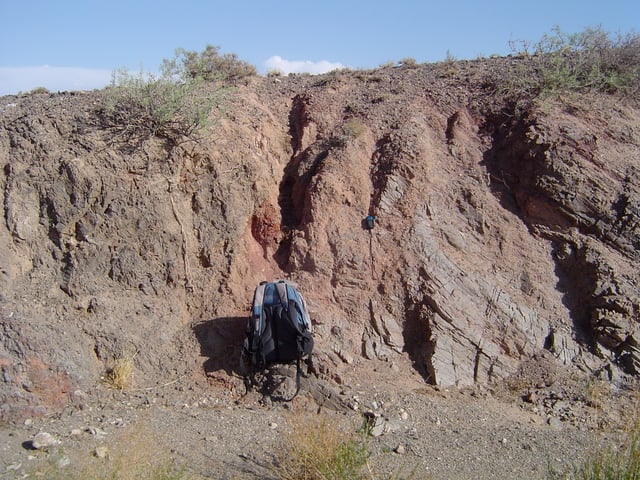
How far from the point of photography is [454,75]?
373 inches

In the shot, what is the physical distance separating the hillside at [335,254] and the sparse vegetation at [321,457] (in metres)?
1.37

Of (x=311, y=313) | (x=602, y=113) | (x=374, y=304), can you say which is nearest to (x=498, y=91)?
(x=602, y=113)

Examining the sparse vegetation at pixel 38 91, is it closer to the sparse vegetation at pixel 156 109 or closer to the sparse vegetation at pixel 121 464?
the sparse vegetation at pixel 156 109

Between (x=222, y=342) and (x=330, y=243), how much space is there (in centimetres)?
178

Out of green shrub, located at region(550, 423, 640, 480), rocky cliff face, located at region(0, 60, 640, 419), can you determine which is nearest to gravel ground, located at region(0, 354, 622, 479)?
rocky cliff face, located at region(0, 60, 640, 419)

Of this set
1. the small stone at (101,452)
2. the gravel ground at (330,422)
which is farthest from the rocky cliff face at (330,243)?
the small stone at (101,452)

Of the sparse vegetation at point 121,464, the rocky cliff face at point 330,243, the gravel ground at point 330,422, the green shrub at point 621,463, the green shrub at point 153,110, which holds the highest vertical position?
the green shrub at point 153,110

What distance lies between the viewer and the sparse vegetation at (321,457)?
4.22m

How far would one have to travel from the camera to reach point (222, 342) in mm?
6879

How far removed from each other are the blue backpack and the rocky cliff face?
36cm

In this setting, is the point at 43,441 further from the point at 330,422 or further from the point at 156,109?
the point at 156,109

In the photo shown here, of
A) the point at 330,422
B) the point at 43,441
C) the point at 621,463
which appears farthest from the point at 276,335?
the point at 621,463

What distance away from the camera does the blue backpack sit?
628cm

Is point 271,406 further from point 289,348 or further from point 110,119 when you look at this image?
point 110,119
